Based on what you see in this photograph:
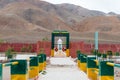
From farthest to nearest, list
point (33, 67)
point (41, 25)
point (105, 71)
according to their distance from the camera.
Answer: point (41, 25) → point (33, 67) → point (105, 71)

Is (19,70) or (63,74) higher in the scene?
(19,70)

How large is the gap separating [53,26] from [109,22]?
20.1 metres

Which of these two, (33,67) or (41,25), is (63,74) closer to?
(33,67)

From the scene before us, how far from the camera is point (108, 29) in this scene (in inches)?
5576

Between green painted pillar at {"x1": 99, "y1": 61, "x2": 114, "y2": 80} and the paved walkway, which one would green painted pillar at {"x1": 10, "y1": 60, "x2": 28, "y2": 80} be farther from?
the paved walkway

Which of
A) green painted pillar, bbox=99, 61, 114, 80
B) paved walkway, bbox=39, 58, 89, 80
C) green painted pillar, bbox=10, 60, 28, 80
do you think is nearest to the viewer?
green painted pillar, bbox=99, 61, 114, 80

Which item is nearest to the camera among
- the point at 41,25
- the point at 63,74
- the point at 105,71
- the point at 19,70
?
the point at 105,71

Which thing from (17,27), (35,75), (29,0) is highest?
(29,0)

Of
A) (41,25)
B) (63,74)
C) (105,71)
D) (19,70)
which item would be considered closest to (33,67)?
(63,74)

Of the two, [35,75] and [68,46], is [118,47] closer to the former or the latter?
[68,46]

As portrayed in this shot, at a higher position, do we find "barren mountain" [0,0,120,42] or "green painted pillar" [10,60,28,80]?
"barren mountain" [0,0,120,42]

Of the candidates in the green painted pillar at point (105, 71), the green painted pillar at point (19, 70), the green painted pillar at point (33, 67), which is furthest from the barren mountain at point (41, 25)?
the green painted pillar at point (105, 71)

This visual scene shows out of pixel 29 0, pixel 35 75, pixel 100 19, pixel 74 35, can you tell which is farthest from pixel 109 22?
pixel 35 75

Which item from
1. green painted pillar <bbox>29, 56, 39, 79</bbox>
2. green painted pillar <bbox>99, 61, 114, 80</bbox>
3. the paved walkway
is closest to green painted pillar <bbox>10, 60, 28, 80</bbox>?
green painted pillar <bbox>99, 61, 114, 80</bbox>
